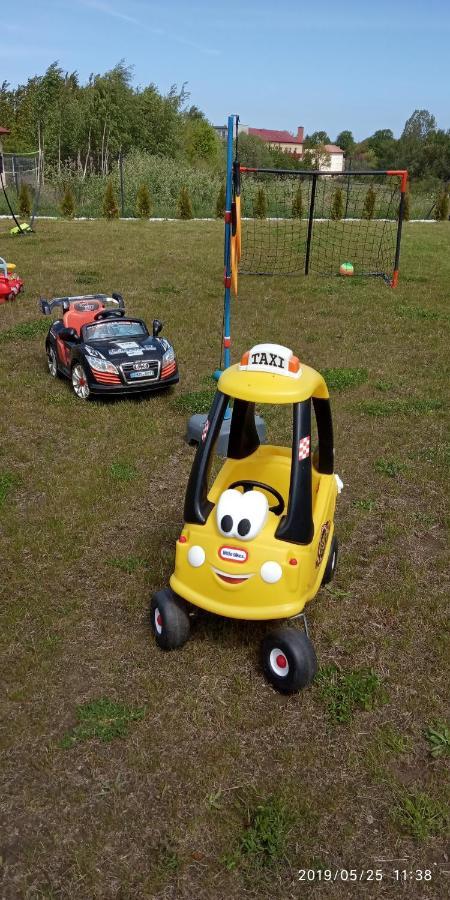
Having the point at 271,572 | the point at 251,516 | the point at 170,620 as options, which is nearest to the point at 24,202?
the point at 170,620

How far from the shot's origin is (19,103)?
155ft

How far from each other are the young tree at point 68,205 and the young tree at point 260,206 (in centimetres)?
708

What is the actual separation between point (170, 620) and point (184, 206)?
25413 mm

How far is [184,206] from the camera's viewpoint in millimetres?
27078

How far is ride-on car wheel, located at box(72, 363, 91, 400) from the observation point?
8102 millimetres

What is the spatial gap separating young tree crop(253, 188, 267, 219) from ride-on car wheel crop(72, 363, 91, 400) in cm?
1951

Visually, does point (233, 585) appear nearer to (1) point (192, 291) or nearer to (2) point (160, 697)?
(2) point (160, 697)

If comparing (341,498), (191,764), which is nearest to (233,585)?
(191,764)

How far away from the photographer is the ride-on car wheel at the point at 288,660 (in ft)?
A: 12.4

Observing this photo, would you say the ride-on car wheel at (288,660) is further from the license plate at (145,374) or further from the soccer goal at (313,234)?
the soccer goal at (313,234)

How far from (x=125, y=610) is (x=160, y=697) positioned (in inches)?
34.6

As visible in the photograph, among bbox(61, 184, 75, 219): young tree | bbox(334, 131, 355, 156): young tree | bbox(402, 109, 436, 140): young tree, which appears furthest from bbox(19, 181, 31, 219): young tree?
bbox(334, 131, 355, 156): young tree

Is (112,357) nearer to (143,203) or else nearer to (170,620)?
(170,620)

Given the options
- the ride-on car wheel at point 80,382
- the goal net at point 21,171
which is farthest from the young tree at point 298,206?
the ride-on car wheel at point 80,382
